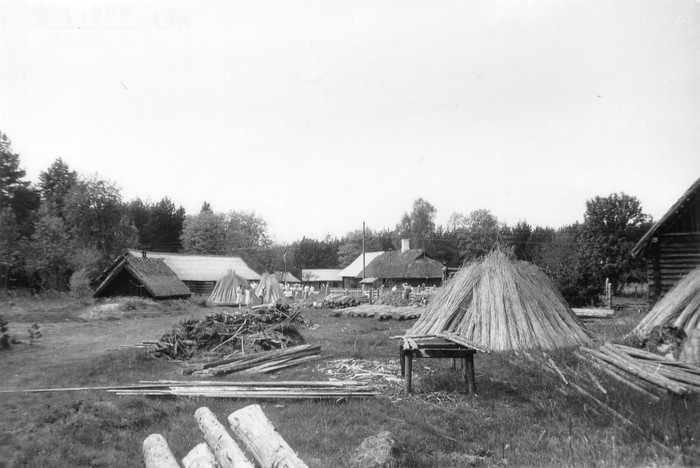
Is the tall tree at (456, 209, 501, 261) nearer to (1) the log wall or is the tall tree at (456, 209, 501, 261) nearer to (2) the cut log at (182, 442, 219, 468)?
(1) the log wall

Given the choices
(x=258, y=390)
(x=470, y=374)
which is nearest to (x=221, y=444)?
(x=258, y=390)

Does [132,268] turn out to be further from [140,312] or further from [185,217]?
[185,217]

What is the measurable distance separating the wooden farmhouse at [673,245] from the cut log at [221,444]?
12694 millimetres

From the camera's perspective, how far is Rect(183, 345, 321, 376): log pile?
10023mm

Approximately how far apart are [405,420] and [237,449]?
2.57 metres

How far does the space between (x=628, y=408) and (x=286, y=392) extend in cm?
460

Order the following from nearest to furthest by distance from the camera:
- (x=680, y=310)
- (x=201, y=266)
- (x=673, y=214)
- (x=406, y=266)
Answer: (x=680, y=310), (x=673, y=214), (x=201, y=266), (x=406, y=266)

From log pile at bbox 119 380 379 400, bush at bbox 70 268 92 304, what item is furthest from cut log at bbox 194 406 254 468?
bush at bbox 70 268 92 304

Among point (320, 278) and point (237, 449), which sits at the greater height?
point (237, 449)

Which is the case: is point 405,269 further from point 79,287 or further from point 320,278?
point 79,287

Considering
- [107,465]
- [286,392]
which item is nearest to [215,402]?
[286,392]

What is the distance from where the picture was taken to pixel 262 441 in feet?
13.9

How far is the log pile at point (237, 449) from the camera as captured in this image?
151 inches

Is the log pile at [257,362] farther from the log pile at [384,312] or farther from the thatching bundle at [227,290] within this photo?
the thatching bundle at [227,290]
